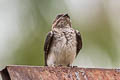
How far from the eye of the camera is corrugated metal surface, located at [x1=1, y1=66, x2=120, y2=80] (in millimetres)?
5941

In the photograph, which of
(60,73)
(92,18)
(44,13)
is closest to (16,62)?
(44,13)

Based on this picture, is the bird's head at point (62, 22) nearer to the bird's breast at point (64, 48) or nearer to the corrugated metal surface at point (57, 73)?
the bird's breast at point (64, 48)

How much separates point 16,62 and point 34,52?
563 millimetres

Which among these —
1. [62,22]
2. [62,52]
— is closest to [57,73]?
[62,52]

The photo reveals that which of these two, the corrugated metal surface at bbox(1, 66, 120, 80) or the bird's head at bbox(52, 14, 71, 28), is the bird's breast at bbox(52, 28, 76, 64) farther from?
the corrugated metal surface at bbox(1, 66, 120, 80)

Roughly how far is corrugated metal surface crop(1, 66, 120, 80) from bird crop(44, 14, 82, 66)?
215 cm

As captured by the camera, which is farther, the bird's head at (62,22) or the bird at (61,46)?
the bird's head at (62,22)

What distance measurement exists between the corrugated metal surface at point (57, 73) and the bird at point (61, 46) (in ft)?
7.07

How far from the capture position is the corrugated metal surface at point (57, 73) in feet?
→ 19.5

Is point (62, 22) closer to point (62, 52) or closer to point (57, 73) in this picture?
point (62, 52)

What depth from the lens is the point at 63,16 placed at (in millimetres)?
9578

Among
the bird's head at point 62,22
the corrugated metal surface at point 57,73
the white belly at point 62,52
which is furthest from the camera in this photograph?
the bird's head at point 62,22

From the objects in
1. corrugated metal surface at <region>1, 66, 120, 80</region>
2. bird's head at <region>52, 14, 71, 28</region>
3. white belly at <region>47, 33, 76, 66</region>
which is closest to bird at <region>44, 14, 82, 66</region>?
white belly at <region>47, 33, 76, 66</region>

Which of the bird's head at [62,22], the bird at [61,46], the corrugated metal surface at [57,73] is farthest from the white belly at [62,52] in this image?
the corrugated metal surface at [57,73]
